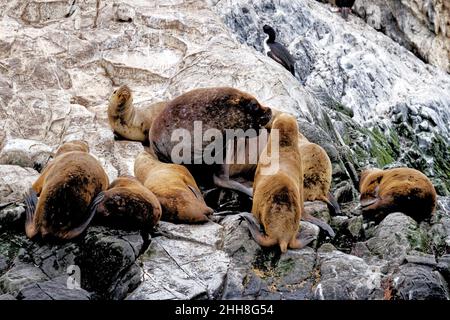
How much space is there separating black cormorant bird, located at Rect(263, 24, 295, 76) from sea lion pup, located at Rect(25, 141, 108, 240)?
6.94m

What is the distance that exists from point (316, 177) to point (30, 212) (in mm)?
3071

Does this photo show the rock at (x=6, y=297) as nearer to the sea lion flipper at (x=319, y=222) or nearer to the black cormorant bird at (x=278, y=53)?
the sea lion flipper at (x=319, y=222)

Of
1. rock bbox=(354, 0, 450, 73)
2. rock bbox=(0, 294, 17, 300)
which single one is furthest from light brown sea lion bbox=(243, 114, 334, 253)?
rock bbox=(354, 0, 450, 73)

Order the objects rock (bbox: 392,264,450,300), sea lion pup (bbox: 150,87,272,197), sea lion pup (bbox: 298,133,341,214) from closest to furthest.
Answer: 1. rock (bbox: 392,264,450,300)
2. sea lion pup (bbox: 298,133,341,214)
3. sea lion pup (bbox: 150,87,272,197)

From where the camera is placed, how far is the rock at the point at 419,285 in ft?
18.4

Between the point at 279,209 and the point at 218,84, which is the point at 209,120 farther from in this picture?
→ the point at 279,209

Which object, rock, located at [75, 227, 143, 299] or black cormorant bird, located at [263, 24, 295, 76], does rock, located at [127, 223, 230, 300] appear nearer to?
rock, located at [75, 227, 143, 299]

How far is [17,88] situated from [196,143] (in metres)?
3.10

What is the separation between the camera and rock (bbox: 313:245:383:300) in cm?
572

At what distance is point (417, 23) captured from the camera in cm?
1692

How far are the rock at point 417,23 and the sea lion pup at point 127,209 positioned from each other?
37.9ft

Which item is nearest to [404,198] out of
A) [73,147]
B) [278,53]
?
[73,147]
